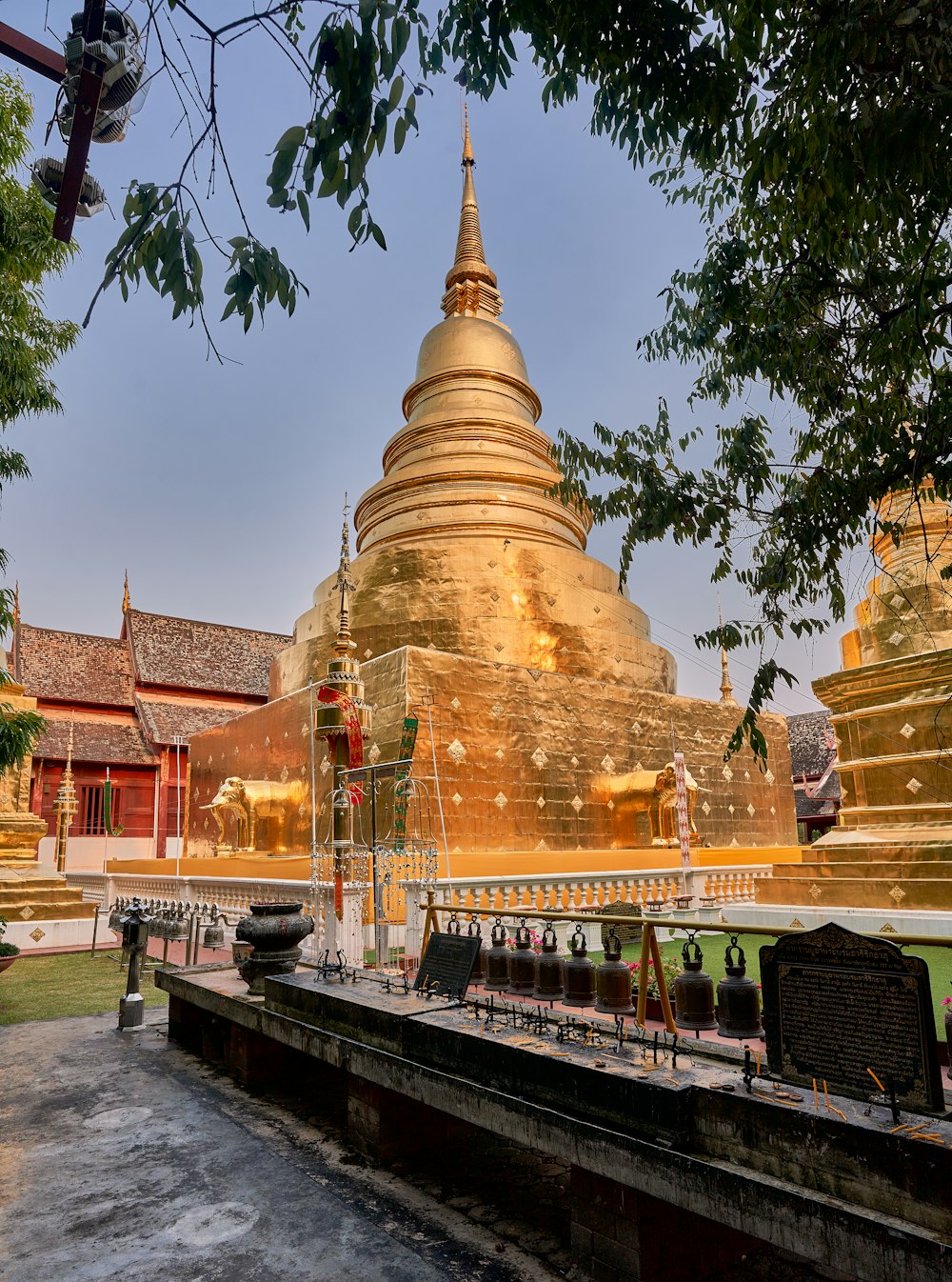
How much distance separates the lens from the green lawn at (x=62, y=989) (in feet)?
25.9

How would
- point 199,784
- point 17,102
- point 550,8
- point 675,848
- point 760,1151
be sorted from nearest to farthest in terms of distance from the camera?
point 760,1151, point 550,8, point 17,102, point 675,848, point 199,784

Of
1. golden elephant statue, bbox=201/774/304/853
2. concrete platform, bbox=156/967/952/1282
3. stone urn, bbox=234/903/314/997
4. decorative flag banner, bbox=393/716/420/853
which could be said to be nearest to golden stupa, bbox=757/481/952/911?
decorative flag banner, bbox=393/716/420/853

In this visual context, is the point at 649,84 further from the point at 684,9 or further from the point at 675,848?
the point at 675,848

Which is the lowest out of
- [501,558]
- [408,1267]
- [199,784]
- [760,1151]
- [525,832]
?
[408,1267]

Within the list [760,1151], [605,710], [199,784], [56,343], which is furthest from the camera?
[199,784]

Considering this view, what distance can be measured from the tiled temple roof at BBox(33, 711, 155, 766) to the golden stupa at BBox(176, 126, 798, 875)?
5.44 m

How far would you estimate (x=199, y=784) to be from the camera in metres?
18.4

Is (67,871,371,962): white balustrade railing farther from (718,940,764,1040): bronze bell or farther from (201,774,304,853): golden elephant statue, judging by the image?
(718,940,764,1040): bronze bell

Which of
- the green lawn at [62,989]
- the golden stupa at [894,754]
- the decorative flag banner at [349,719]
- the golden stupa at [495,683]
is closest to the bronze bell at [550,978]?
the golden stupa at [894,754]

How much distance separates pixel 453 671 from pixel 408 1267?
10153 mm

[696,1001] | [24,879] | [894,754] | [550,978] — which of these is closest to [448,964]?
[550,978]

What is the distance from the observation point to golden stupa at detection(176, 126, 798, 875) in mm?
12695

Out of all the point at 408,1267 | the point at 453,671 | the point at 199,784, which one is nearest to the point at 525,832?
the point at 453,671

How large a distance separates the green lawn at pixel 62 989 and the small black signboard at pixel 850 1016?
22.8ft
